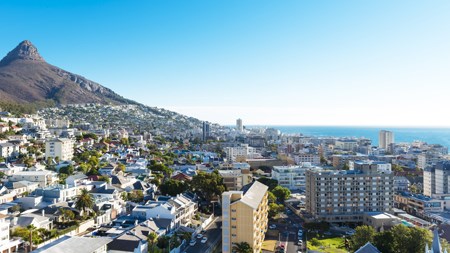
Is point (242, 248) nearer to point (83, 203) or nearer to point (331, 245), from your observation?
point (331, 245)

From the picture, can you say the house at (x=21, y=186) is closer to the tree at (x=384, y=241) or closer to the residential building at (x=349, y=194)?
the residential building at (x=349, y=194)

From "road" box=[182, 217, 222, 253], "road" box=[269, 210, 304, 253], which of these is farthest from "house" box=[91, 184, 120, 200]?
"road" box=[269, 210, 304, 253]

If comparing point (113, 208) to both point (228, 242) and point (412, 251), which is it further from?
point (412, 251)

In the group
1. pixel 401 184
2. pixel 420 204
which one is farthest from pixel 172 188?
pixel 401 184

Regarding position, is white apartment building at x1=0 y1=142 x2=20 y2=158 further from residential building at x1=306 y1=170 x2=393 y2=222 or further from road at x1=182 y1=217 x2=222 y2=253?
residential building at x1=306 y1=170 x2=393 y2=222

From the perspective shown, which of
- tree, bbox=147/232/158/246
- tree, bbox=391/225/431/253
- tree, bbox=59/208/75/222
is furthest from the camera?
tree, bbox=59/208/75/222

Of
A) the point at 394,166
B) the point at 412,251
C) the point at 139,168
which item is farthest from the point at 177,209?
the point at 394,166
